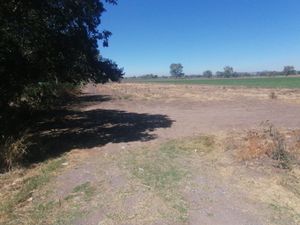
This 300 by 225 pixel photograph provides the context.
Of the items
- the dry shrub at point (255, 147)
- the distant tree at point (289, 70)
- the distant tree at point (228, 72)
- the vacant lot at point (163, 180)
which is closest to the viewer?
the vacant lot at point (163, 180)

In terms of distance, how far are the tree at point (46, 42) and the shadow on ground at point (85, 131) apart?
1.80 meters

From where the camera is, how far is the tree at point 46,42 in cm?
996

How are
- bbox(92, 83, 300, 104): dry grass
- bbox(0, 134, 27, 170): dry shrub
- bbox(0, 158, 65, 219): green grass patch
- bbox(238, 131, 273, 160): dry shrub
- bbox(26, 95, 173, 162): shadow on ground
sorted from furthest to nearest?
bbox(92, 83, 300, 104): dry grass < bbox(26, 95, 173, 162): shadow on ground < bbox(0, 134, 27, 170): dry shrub < bbox(238, 131, 273, 160): dry shrub < bbox(0, 158, 65, 219): green grass patch

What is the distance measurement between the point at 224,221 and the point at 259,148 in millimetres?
4309

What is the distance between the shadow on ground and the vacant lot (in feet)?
0.25

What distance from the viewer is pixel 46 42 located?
10797 millimetres

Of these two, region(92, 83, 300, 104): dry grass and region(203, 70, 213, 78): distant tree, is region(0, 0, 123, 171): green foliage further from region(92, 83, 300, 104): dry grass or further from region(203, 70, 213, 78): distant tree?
region(203, 70, 213, 78): distant tree

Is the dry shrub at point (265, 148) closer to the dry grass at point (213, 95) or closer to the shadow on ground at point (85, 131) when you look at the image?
the shadow on ground at point (85, 131)

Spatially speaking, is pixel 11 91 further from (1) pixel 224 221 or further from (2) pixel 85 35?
(1) pixel 224 221

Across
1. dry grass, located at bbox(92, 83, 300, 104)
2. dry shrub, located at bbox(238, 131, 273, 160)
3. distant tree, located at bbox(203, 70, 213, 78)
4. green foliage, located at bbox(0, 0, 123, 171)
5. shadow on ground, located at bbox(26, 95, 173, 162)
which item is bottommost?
distant tree, located at bbox(203, 70, 213, 78)

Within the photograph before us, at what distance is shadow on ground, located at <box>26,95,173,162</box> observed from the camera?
11.1m

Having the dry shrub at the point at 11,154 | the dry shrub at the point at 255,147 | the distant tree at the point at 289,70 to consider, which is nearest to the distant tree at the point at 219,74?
the distant tree at the point at 289,70

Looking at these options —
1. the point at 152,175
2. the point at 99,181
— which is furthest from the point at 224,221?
the point at 99,181

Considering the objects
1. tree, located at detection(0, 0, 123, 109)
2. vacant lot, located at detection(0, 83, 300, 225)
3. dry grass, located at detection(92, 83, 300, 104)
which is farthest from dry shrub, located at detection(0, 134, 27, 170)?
dry grass, located at detection(92, 83, 300, 104)
